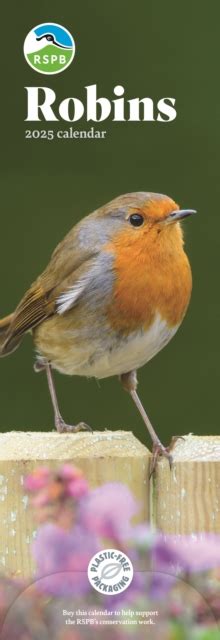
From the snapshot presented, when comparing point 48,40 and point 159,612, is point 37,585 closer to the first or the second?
point 159,612

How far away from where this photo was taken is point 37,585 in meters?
1.78

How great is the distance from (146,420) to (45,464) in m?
0.89

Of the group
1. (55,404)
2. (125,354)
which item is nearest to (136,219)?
(125,354)

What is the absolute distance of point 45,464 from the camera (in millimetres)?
1983

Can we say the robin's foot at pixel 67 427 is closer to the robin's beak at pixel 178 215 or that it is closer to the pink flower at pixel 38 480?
the robin's beak at pixel 178 215

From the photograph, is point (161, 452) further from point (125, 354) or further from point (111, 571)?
point (125, 354)

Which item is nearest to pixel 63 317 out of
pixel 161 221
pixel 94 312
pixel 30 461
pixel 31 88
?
pixel 94 312

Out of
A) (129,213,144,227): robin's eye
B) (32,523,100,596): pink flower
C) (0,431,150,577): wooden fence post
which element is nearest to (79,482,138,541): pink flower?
(32,523,100,596): pink flower

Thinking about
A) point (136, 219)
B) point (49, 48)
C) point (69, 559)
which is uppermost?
point (49, 48)

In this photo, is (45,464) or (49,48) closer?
(45,464)

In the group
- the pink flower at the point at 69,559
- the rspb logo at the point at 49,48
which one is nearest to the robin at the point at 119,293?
the rspb logo at the point at 49,48

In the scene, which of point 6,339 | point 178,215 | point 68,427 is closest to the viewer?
point 178,215

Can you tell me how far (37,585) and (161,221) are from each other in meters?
1.28

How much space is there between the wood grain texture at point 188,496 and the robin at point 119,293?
2.22 ft
